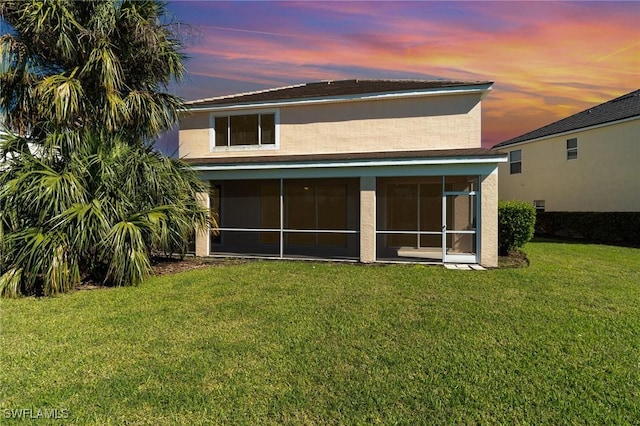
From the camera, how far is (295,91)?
15172 millimetres

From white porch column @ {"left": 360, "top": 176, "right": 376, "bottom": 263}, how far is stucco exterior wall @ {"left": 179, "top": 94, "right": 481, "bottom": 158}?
1851 millimetres

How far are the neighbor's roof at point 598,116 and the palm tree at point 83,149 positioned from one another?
65.5ft

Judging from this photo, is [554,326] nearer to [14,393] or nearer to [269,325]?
[269,325]

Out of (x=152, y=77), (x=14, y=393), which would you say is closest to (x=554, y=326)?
(x=14, y=393)

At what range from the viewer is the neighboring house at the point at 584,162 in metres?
16.6

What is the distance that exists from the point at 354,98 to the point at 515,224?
7089 millimetres

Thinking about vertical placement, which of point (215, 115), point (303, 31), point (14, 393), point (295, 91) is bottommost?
point (14, 393)

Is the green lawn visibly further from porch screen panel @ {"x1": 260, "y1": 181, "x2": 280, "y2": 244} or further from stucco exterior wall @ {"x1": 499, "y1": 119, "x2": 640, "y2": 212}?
stucco exterior wall @ {"x1": 499, "y1": 119, "x2": 640, "y2": 212}

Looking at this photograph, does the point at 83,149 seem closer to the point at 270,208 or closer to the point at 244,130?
the point at 244,130

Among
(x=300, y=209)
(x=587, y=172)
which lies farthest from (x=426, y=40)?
(x=587, y=172)

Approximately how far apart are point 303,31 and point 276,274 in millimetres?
8586

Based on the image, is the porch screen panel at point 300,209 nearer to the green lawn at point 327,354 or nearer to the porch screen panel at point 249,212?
the porch screen panel at point 249,212

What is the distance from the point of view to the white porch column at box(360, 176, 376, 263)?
11.2 m

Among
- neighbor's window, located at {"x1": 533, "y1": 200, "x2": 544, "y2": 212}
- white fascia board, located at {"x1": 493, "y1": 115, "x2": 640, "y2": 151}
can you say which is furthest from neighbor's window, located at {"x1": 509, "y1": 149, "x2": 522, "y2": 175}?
neighbor's window, located at {"x1": 533, "y1": 200, "x2": 544, "y2": 212}
